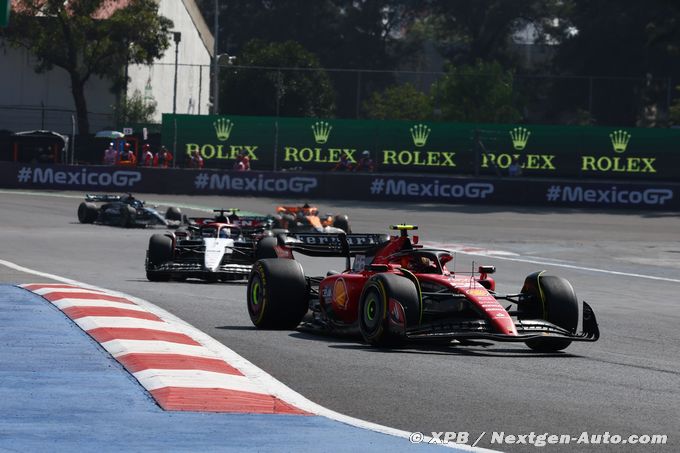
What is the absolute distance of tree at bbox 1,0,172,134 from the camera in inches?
2233

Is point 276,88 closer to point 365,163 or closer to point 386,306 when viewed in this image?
point 365,163

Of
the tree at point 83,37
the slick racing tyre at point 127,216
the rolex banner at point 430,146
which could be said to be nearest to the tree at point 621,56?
the rolex banner at point 430,146

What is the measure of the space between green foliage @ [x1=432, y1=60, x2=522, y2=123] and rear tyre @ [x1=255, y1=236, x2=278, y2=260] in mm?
42233

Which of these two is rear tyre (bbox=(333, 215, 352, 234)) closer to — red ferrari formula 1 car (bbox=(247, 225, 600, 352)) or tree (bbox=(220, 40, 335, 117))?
red ferrari formula 1 car (bbox=(247, 225, 600, 352))

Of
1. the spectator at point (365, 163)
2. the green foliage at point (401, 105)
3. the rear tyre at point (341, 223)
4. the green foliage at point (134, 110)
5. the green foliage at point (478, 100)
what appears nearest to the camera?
the rear tyre at point (341, 223)

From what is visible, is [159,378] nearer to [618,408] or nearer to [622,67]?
[618,408]

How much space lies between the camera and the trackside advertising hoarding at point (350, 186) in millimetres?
42562

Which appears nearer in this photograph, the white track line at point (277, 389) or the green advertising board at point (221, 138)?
the white track line at point (277, 389)

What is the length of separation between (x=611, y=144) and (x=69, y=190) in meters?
18.9

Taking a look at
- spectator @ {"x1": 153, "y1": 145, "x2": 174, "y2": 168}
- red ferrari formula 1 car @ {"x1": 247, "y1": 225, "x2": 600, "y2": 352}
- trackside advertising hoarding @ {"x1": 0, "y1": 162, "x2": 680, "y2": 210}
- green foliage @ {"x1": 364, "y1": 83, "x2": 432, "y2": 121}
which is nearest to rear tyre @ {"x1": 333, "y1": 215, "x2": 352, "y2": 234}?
trackside advertising hoarding @ {"x1": 0, "y1": 162, "x2": 680, "y2": 210}

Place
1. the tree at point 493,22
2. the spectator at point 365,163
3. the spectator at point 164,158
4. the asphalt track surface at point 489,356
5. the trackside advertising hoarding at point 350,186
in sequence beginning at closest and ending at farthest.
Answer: the asphalt track surface at point 489,356 → the trackside advertising hoarding at point 350,186 → the spectator at point 365,163 → the spectator at point 164,158 → the tree at point 493,22

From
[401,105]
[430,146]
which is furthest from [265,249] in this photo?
[401,105]

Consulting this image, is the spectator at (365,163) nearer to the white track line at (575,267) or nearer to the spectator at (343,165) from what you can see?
the spectator at (343,165)

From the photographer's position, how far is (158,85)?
217 ft
